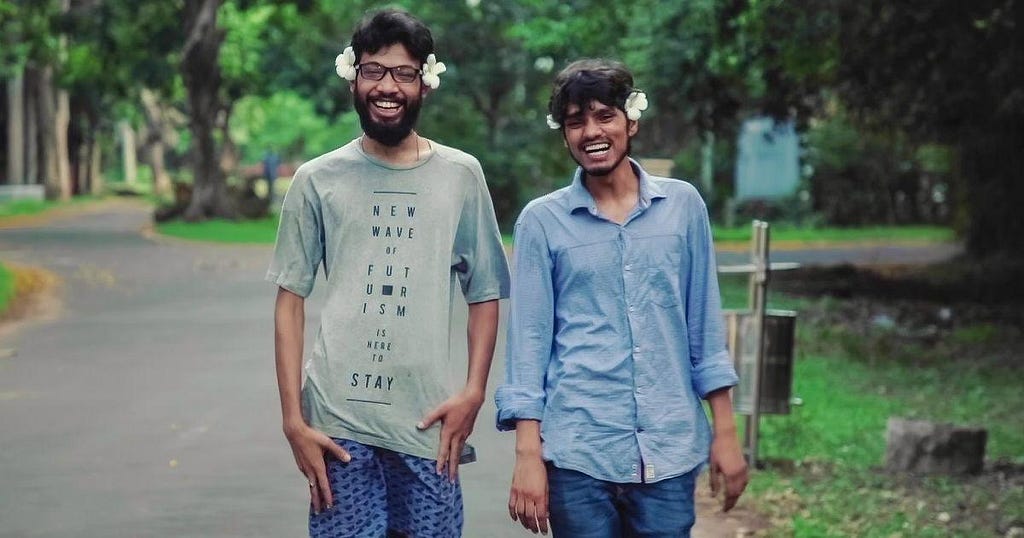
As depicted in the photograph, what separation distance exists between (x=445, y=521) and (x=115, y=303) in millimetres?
15879

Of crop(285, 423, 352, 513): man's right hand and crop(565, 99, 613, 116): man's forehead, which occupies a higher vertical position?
crop(565, 99, 613, 116): man's forehead

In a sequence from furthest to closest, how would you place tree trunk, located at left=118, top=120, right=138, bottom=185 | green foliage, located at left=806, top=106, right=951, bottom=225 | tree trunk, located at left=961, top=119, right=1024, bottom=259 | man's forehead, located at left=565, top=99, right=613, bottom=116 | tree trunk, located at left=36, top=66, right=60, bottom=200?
tree trunk, located at left=118, top=120, right=138, bottom=185 → tree trunk, located at left=36, top=66, right=60, bottom=200 → green foliage, located at left=806, top=106, right=951, bottom=225 → tree trunk, located at left=961, top=119, right=1024, bottom=259 → man's forehead, located at left=565, top=99, right=613, bottom=116

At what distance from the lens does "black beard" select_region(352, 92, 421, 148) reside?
13.5ft

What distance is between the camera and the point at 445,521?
4199mm

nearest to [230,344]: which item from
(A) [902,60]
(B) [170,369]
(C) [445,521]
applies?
(B) [170,369]

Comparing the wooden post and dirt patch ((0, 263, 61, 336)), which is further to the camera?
dirt patch ((0, 263, 61, 336))

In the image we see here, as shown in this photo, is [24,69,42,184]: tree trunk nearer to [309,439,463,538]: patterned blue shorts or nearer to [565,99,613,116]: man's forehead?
[309,439,463,538]: patterned blue shorts

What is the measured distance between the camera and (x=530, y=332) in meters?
3.91

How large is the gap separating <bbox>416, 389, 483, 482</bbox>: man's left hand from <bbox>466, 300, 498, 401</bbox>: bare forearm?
3cm

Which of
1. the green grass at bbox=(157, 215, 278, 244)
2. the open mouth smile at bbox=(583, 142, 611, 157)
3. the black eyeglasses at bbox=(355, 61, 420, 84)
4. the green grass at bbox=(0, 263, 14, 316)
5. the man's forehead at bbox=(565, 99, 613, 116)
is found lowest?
the green grass at bbox=(157, 215, 278, 244)

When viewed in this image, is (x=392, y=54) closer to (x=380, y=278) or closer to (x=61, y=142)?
(x=380, y=278)

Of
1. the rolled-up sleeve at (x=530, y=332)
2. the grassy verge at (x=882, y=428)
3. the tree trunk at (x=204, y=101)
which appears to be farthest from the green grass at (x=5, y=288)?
the tree trunk at (x=204, y=101)

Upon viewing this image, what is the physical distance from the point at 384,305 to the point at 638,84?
19153mm

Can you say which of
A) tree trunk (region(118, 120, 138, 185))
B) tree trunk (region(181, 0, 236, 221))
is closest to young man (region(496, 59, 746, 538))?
tree trunk (region(181, 0, 236, 221))
